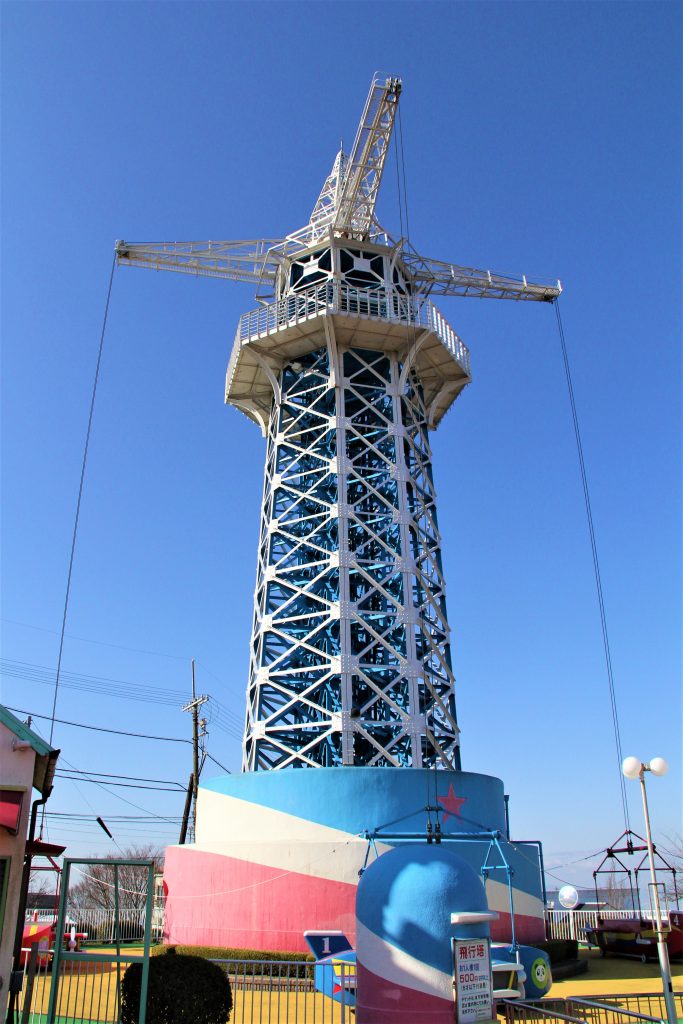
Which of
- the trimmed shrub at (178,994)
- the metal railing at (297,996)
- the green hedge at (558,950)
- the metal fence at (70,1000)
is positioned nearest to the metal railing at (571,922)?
the green hedge at (558,950)

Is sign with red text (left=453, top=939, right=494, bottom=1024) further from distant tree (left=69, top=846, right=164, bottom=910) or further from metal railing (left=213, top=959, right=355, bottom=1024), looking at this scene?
distant tree (left=69, top=846, right=164, bottom=910)

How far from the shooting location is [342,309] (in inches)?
1383

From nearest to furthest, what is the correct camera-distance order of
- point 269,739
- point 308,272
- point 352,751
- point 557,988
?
point 557,988
point 352,751
point 269,739
point 308,272

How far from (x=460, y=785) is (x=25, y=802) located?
17.5 metres

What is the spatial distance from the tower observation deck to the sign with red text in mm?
15769

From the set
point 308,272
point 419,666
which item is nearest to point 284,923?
point 419,666

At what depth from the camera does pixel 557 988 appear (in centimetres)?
2247

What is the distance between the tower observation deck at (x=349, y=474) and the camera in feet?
104

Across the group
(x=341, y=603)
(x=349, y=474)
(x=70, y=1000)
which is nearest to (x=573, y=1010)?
(x=70, y=1000)

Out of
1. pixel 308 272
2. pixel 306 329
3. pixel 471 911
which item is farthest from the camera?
pixel 308 272

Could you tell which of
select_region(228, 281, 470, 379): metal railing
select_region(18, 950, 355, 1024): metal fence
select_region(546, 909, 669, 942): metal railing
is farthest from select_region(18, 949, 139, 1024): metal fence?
select_region(228, 281, 470, 379): metal railing

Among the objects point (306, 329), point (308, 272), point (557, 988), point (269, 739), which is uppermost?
point (308, 272)

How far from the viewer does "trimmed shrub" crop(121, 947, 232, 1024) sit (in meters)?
12.6

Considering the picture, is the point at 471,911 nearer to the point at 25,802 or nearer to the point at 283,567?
the point at 25,802
